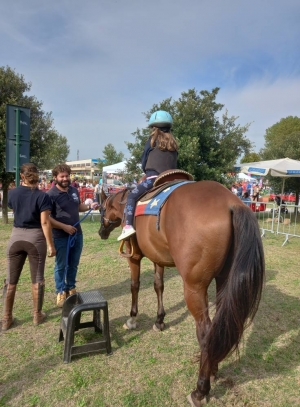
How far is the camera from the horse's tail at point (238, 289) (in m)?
2.18

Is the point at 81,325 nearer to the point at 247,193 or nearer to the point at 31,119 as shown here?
the point at 31,119

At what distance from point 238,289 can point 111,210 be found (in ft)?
9.50

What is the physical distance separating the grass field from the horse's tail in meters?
0.60

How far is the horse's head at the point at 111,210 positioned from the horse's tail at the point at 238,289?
97.4 inches

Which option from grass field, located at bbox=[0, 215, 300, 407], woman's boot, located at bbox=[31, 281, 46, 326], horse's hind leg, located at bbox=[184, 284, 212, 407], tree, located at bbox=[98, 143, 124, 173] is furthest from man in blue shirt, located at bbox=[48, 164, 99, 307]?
tree, located at bbox=[98, 143, 124, 173]

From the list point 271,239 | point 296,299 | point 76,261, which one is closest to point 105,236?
point 76,261

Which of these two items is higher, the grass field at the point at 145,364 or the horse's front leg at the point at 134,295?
the horse's front leg at the point at 134,295

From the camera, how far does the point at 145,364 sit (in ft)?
9.55

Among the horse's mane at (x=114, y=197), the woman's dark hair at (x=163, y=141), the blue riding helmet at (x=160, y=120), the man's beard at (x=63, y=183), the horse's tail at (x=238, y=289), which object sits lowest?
the horse's tail at (x=238, y=289)

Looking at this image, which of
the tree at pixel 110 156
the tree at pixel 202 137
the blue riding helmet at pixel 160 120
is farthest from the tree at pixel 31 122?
the tree at pixel 110 156

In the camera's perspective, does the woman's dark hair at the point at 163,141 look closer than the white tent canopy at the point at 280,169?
Yes

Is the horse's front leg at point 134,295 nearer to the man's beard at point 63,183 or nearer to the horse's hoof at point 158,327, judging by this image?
the horse's hoof at point 158,327

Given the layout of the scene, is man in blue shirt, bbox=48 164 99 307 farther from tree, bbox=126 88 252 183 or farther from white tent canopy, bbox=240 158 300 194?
white tent canopy, bbox=240 158 300 194

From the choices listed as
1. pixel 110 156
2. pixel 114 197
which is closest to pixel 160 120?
pixel 114 197
